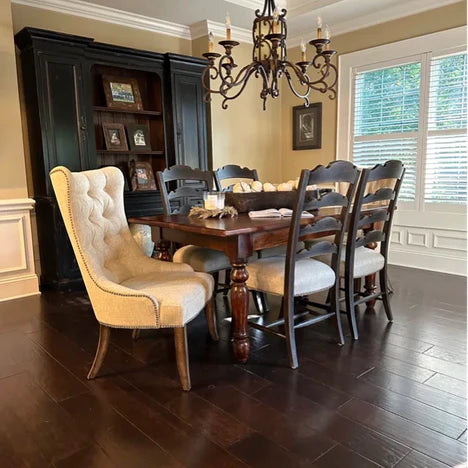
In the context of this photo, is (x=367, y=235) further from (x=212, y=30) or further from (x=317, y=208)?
(x=212, y=30)

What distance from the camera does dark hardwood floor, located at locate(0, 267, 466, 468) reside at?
62.0 inches

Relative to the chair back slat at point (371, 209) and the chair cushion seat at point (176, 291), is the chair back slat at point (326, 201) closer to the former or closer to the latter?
the chair back slat at point (371, 209)

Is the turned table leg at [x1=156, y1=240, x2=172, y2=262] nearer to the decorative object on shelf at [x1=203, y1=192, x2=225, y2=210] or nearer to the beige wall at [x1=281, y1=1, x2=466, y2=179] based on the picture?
the decorative object on shelf at [x1=203, y1=192, x2=225, y2=210]

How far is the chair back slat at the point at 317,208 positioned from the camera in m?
2.09

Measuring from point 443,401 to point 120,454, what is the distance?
4.68 ft

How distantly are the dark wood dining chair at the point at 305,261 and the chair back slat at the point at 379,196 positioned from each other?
0.16 metres

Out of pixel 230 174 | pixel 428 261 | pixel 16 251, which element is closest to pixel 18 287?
pixel 16 251

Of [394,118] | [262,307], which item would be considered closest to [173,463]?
[262,307]

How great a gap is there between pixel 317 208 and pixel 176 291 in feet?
2.81

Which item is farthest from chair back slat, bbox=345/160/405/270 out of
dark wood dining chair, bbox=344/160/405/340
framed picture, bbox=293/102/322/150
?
framed picture, bbox=293/102/322/150

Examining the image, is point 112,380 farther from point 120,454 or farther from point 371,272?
point 371,272

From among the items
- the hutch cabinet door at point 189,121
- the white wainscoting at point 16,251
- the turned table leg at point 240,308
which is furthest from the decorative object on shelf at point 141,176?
the turned table leg at point 240,308

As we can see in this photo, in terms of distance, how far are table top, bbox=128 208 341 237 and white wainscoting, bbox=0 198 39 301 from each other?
1498mm

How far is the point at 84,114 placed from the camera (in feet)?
12.5
